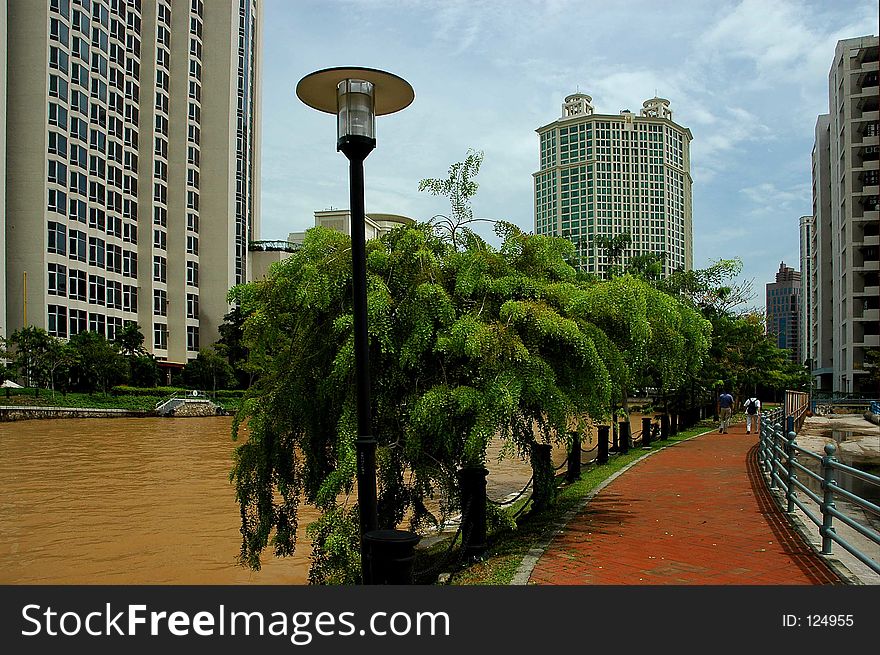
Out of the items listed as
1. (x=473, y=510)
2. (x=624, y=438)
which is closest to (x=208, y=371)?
(x=624, y=438)

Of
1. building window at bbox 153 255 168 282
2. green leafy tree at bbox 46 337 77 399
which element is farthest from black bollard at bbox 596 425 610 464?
building window at bbox 153 255 168 282

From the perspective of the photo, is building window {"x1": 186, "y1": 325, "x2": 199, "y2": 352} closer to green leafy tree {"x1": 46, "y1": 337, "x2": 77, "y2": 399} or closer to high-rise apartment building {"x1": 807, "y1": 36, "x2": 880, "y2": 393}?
green leafy tree {"x1": 46, "y1": 337, "x2": 77, "y2": 399}

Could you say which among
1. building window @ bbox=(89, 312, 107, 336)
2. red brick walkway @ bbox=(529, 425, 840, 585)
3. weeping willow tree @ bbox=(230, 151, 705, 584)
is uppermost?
building window @ bbox=(89, 312, 107, 336)

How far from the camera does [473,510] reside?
26.9ft

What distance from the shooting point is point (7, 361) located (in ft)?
161

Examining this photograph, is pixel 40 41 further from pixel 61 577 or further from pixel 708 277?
pixel 61 577

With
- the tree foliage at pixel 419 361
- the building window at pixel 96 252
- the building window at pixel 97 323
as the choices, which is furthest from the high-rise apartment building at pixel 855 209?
the tree foliage at pixel 419 361

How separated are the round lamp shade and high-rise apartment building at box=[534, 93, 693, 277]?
5223 centimetres

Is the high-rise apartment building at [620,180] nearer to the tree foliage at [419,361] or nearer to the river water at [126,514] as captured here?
the river water at [126,514]

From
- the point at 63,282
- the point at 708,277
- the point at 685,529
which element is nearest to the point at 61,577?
the point at 685,529

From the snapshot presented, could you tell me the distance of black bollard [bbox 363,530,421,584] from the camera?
5.20 m

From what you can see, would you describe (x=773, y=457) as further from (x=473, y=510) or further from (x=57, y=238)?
(x=57, y=238)

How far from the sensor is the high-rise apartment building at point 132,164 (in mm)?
51031

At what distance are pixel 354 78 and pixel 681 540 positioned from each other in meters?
5.80
